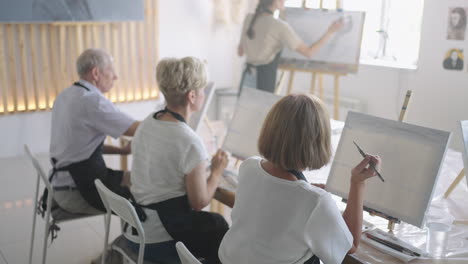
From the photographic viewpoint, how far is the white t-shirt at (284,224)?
143cm

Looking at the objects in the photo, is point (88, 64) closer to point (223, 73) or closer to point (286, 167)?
point (286, 167)

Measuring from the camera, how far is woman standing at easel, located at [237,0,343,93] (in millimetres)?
4359

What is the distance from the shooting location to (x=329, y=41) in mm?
4406

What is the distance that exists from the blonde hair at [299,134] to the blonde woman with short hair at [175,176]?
615mm

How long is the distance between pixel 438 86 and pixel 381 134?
3.29 meters

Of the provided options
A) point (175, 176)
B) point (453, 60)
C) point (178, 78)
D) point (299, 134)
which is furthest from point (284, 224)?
point (453, 60)

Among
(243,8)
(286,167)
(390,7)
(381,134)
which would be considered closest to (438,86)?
(390,7)

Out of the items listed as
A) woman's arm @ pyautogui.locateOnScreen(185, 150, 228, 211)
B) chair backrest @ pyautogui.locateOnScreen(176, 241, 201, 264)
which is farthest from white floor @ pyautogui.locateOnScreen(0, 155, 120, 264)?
chair backrest @ pyautogui.locateOnScreen(176, 241, 201, 264)

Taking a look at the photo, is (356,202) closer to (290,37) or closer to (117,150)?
(117,150)

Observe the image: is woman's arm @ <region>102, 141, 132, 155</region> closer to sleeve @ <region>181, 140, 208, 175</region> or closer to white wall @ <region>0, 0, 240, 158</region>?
sleeve @ <region>181, 140, 208, 175</region>

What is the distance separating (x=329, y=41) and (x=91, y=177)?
8.44 ft

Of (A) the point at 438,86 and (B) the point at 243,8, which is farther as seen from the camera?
(B) the point at 243,8

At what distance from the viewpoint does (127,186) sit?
276 cm

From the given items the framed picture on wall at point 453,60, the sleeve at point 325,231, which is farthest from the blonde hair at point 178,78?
the framed picture on wall at point 453,60
